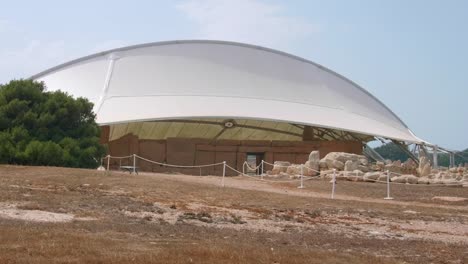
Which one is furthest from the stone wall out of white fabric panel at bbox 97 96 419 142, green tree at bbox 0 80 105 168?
green tree at bbox 0 80 105 168

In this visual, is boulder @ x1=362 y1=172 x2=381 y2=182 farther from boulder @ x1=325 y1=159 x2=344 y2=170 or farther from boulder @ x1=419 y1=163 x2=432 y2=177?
boulder @ x1=419 y1=163 x2=432 y2=177

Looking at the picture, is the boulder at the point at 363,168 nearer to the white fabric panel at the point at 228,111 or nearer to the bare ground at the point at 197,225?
the bare ground at the point at 197,225

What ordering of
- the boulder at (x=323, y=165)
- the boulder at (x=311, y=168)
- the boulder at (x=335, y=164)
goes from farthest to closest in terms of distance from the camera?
1. the boulder at (x=323, y=165)
2. the boulder at (x=335, y=164)
3. the boulder at (x=311, y=168)

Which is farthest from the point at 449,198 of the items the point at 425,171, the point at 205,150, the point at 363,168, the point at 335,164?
the point at 205,150

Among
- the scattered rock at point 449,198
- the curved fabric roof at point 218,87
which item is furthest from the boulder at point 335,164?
the curved fabric roof at point 218,87

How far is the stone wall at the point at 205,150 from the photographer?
3988 cm

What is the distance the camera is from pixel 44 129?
28531 mm

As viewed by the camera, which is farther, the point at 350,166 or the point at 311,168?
the point at 311,168

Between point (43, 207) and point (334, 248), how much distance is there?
5890mm

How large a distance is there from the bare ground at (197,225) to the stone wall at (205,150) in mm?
18861

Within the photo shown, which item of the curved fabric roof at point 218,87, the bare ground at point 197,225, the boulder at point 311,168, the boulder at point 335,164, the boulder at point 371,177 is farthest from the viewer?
the curved fabric roof at point 218,87

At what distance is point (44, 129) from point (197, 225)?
61.8 feet

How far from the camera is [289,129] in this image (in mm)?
55125

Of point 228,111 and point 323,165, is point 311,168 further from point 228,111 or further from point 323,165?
point 228,111
